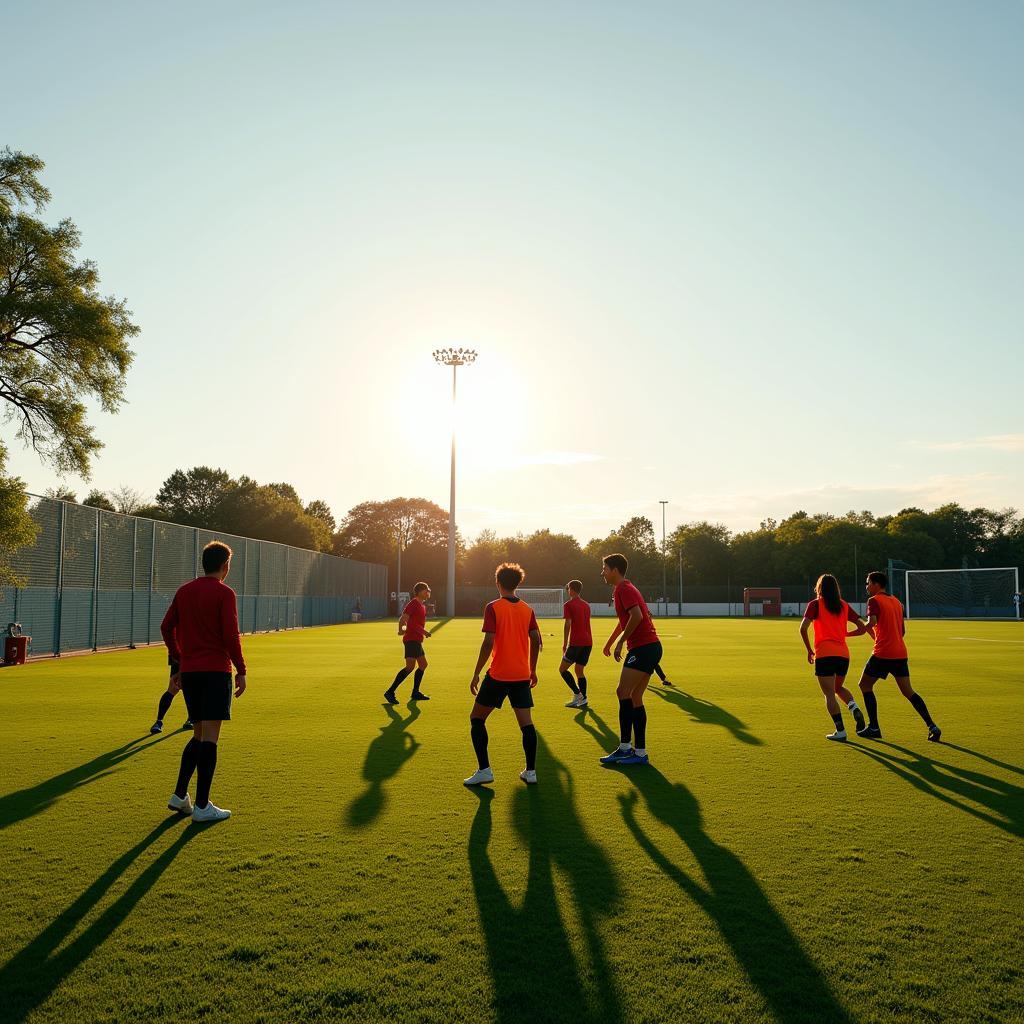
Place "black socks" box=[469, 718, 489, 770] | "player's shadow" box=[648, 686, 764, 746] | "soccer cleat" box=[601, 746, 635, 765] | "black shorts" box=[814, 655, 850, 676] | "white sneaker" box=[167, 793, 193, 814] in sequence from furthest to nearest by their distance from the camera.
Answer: "player's shadow" box=[648, 686, 764, 746], "black shorts" box=[814, 655, 850, 676], "soccer cleat" box=[601, 746, 635, 765], "black socks" box=[469, 718, 489, 770], "white sneaker" box=[167, 793, 193, 814]

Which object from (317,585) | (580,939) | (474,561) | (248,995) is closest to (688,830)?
(580,939)

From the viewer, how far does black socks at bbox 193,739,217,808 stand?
6203 millimetres

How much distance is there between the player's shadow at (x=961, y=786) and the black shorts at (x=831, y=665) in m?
0.83

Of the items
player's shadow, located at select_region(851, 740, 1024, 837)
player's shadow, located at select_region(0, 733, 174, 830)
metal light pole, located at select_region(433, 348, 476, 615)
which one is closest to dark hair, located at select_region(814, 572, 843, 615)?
player's shadow, located at select_region(851, 740, 1024, 837)

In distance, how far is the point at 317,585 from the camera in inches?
1921

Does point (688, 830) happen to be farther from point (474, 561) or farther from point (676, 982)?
point (474, 561)

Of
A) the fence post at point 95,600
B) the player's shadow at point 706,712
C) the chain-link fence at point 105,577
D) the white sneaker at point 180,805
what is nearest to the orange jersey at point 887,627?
the player's shadow at point 706,712

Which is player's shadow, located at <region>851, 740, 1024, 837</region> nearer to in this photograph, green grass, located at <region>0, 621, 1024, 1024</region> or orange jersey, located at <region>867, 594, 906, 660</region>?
green grass, located at <region>0, 621, 1024, 1024</region>

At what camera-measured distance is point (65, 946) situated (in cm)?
402

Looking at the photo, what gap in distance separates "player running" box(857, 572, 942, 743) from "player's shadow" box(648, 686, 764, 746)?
4.53 feet

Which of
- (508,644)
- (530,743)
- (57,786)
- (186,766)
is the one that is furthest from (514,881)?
(57,786)

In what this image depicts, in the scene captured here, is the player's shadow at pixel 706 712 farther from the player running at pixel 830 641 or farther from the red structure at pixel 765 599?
the red structure at pixel 765 599

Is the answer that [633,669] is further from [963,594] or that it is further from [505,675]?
[963,594]

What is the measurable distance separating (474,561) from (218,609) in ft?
271
